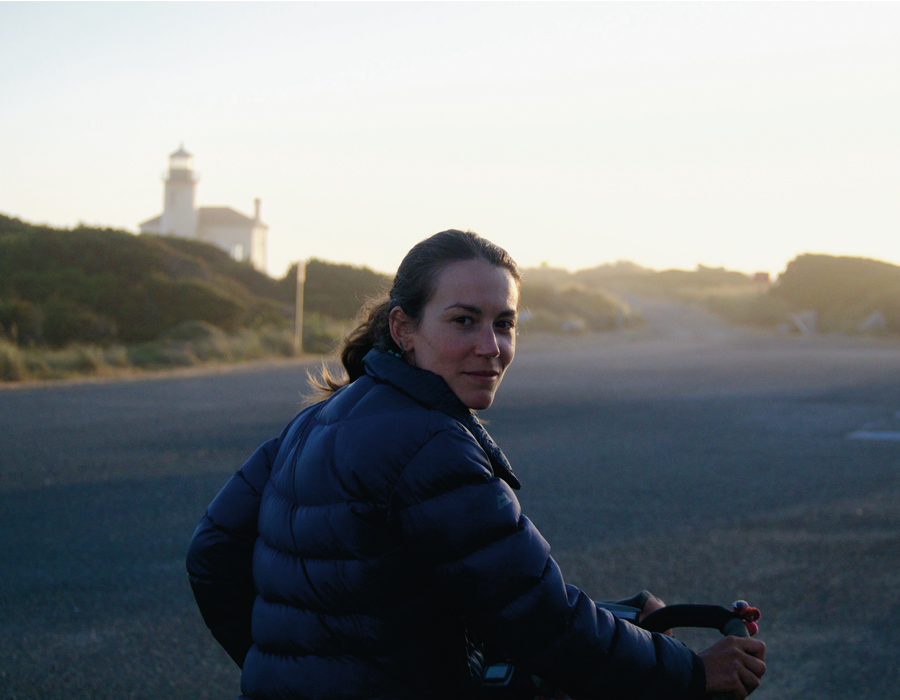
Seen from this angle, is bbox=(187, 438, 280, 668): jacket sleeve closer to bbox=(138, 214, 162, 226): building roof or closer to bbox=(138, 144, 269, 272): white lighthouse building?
bbox=(138, 144, 269, 272): white lighthouse building

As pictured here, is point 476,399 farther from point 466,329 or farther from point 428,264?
point 428,264

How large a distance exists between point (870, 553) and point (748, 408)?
831cm

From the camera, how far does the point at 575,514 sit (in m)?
6.72

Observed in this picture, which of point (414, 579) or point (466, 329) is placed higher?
point (466, 329)

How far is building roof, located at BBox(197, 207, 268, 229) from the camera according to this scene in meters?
62.7

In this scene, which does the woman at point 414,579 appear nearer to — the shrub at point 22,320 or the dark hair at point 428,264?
the dark hair at point 428,264

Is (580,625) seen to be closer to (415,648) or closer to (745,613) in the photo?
(415,648)

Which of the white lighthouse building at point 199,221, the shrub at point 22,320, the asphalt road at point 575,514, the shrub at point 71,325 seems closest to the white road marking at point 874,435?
the asphalt road at point 575,514

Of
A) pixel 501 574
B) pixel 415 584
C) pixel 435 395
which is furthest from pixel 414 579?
pixel 435 395

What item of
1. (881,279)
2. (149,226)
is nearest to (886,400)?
(881,279)

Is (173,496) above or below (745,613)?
below

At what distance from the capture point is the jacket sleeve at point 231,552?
212 cm

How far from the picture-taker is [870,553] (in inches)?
225

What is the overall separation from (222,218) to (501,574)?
64498 mm
